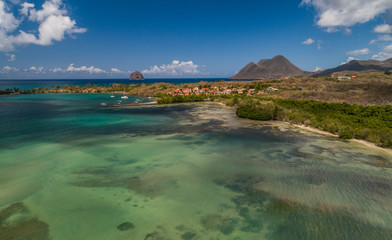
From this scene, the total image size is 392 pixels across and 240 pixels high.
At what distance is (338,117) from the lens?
22703mm

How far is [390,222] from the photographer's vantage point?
7879 mm

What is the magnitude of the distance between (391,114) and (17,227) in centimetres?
3030

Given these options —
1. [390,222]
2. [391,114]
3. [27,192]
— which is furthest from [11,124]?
[391,114]

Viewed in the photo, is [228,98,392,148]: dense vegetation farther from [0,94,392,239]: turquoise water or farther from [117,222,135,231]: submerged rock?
[117,222,135,231]: submerged rock

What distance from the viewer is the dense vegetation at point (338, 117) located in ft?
57.0

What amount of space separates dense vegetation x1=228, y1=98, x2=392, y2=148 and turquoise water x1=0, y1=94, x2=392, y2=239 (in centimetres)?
239

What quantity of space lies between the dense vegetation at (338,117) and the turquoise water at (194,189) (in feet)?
7.85

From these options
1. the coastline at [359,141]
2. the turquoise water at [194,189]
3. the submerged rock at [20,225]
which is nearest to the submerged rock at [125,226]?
the turquoise water at [194,189]

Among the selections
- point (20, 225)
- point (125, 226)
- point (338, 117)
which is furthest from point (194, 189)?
point (338, 117)

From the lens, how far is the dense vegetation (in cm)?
1738

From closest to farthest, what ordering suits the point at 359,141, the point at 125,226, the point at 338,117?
the point at 125,226, the point at 359,141, the point at 338,117

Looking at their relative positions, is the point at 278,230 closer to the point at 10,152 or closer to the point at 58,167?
the point at 58,167

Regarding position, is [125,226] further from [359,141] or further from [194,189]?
[359,141]

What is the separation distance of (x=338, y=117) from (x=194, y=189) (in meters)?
20.6
